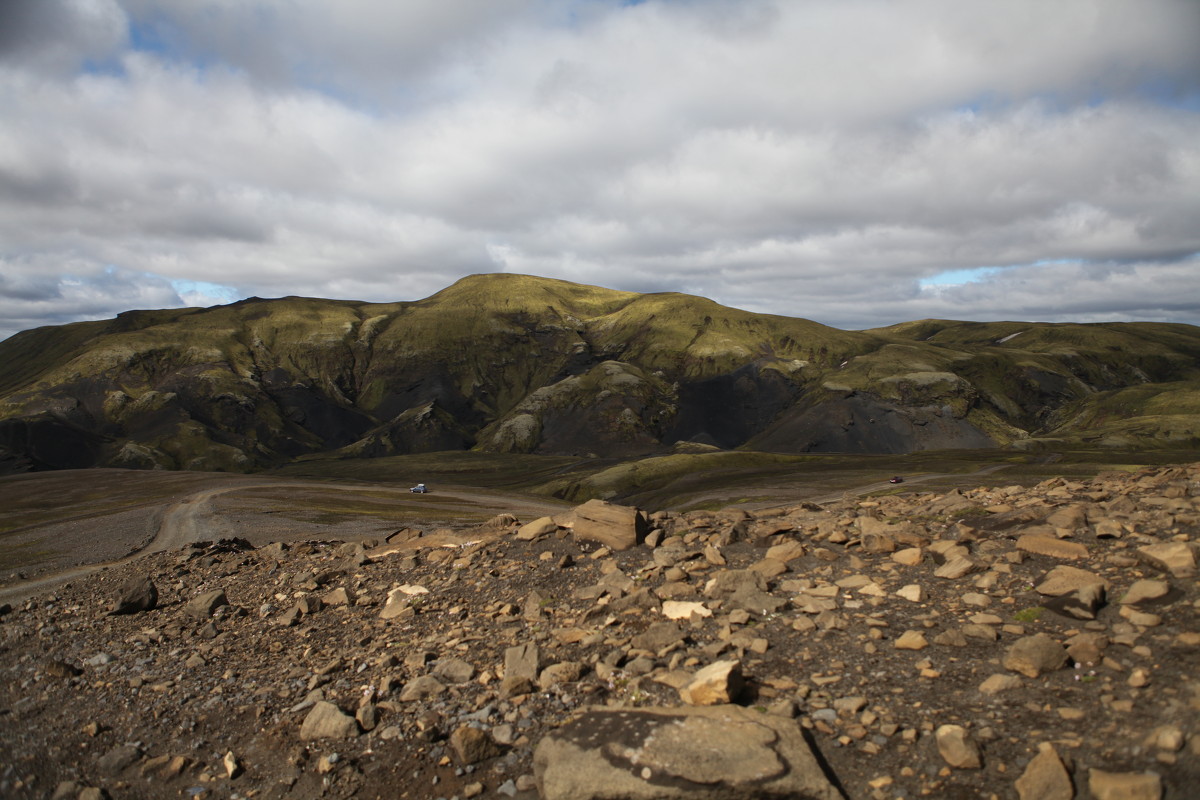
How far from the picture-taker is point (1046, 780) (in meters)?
7.74

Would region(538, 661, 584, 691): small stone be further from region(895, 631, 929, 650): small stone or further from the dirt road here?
the dirt road

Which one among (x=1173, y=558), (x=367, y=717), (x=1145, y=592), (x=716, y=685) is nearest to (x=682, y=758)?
(x=716, y=685)

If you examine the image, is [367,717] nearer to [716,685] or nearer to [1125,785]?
[716,685]

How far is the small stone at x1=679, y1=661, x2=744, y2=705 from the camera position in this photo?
10.0 meters

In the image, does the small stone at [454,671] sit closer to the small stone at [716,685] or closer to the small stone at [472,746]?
the small stone at [472,746]

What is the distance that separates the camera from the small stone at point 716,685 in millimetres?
10047

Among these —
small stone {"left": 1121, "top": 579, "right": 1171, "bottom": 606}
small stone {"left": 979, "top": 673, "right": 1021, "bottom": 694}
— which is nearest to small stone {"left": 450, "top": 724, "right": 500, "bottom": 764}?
small stone {"left": 979, "top": 673, "right": 1021, "bottom": 694}

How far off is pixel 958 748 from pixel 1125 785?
1656 mm

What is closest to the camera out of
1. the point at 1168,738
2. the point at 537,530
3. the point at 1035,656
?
the point at 1168,738

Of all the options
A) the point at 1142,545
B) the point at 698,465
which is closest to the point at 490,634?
the point at 1142,545

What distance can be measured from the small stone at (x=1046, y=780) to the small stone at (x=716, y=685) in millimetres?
3695

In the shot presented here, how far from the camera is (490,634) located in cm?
1448

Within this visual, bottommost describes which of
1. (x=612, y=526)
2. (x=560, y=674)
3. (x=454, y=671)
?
(x=454, y=671)

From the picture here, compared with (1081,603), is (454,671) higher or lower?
lower
